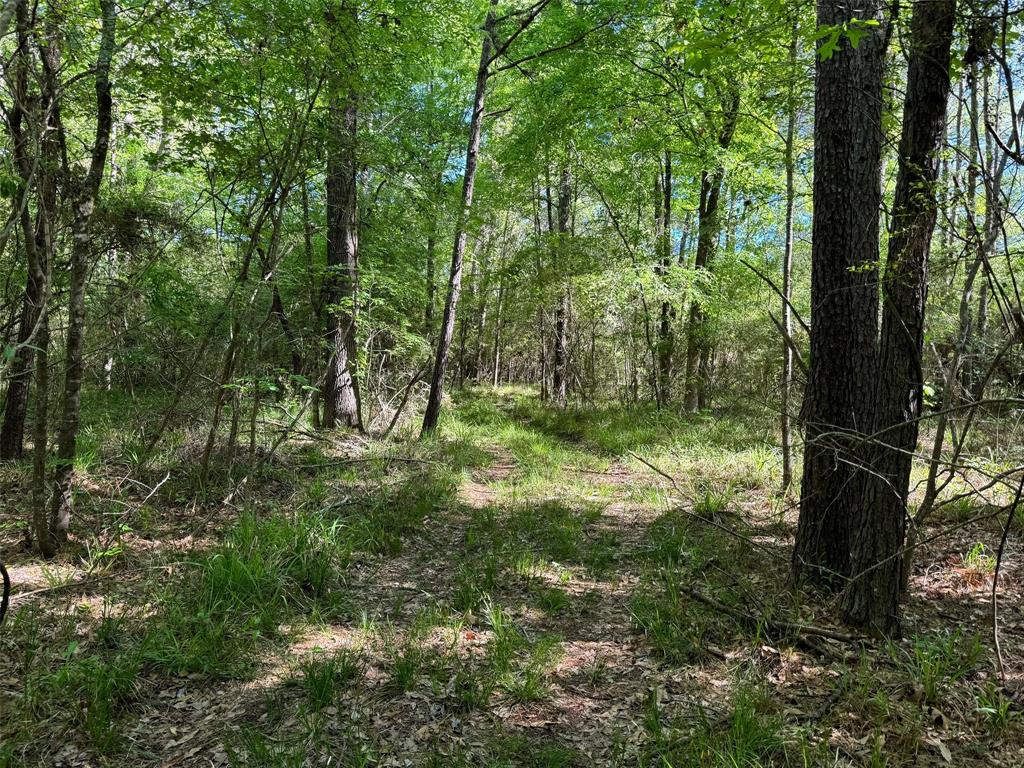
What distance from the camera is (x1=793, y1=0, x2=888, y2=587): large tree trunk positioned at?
3.64 metres

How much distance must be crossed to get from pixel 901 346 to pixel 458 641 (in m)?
3.33

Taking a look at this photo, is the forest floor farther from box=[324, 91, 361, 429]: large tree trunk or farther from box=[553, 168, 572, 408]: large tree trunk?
box=[553, 168, 572, 408]: large tree trunk

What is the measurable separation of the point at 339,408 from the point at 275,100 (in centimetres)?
509

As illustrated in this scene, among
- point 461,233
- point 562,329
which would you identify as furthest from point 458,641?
point 562,329

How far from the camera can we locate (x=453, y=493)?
6734 millimetres

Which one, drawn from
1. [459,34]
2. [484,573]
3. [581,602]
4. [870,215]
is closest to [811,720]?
[581,602]

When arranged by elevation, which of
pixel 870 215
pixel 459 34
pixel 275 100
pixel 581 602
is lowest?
pixel 581 602

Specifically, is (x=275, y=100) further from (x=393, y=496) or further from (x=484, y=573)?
(x=484, y=573)

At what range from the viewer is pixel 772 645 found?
11.1ft

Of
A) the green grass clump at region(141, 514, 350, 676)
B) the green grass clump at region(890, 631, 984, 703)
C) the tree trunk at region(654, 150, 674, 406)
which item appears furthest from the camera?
the tree trunk at region(654, 150, 674, 406)

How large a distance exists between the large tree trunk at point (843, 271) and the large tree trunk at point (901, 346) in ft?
0.55

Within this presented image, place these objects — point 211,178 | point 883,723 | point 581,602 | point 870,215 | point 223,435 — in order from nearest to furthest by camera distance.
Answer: point 883,723 < point 870,215 < point 581,602 < point 211,178 < point 223,435

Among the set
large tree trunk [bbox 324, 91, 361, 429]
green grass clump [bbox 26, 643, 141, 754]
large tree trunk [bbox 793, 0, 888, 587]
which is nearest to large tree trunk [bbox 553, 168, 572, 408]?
large tree trunk [bbox 324, 91, 361, 429]

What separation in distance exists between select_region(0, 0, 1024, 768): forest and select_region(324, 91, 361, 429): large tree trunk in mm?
120
